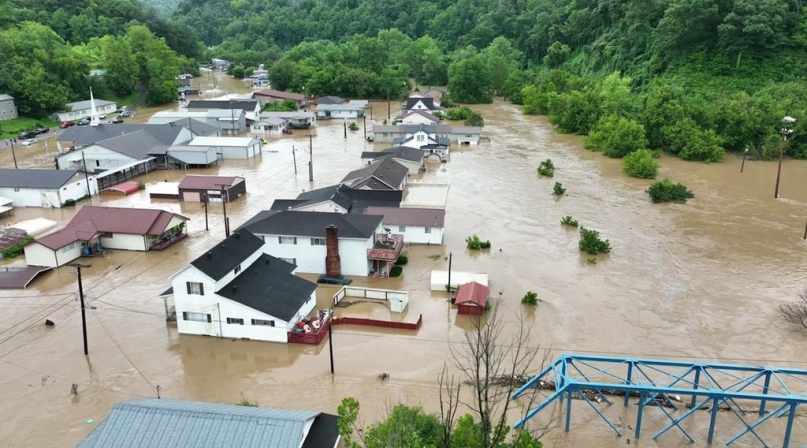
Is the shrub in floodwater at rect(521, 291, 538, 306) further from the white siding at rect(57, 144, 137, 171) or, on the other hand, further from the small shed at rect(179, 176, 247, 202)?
the white siding at rect(57, 144, 137, 171)

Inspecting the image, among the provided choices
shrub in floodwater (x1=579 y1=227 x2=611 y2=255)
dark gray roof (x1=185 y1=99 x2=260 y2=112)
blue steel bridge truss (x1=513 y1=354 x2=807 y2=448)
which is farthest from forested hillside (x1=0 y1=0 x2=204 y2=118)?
blue steel bridge truss (x1=513 y1=354 x2=807 y2=448)

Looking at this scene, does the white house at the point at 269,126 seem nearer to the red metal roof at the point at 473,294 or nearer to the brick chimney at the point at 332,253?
the brick chimney at the point at 332,253

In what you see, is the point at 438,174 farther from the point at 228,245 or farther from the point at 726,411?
the point at 726,411

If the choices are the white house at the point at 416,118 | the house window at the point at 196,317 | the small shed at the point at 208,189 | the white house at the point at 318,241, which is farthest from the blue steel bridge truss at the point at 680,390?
the white house at the point at 416,118

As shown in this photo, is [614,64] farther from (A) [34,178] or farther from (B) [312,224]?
(A) [34,178]

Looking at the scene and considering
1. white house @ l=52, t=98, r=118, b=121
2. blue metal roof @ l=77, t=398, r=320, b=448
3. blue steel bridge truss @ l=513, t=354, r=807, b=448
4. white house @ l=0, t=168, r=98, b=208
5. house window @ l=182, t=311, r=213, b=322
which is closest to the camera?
blue metal roof @ l=77, t=398, r=320, b=448

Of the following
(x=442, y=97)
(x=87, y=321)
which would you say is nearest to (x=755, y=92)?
(x=442, y=97)
